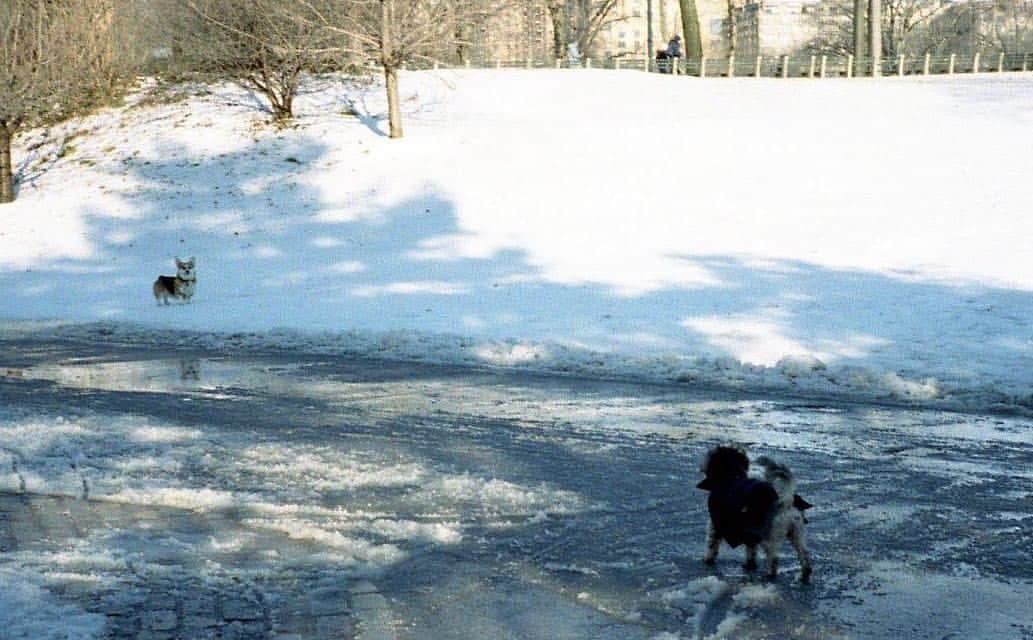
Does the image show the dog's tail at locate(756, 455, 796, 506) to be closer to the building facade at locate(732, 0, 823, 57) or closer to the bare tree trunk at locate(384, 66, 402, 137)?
the bare tree trunk at locate(384, 66, 402, 137)

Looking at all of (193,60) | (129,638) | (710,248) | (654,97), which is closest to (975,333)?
(710,248)

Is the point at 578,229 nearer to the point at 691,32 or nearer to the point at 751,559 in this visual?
the point at 751,559

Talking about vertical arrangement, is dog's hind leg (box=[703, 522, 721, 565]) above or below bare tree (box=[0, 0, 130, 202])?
below

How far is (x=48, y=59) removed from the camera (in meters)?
36.2

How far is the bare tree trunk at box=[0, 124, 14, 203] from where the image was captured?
3516 centimetres

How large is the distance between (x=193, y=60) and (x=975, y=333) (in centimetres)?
3186

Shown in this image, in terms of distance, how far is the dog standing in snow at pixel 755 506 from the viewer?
6539mm

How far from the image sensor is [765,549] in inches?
269

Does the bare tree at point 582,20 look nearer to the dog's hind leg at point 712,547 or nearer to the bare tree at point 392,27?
the bare tree at point 392,27

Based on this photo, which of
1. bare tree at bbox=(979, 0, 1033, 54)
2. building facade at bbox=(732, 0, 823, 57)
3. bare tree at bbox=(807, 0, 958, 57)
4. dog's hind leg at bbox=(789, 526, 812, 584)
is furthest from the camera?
building facade at bbox=(732, 0, 823, 57)

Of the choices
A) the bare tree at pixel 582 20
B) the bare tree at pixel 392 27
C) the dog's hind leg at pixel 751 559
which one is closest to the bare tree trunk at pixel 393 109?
the bare tree at pixel 392 27

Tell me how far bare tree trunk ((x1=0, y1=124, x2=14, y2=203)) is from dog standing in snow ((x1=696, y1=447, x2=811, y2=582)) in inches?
1257

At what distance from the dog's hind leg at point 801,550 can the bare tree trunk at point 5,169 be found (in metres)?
32.2

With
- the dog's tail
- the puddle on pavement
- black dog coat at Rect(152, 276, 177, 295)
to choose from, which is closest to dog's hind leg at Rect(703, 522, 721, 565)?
the dog's tail
